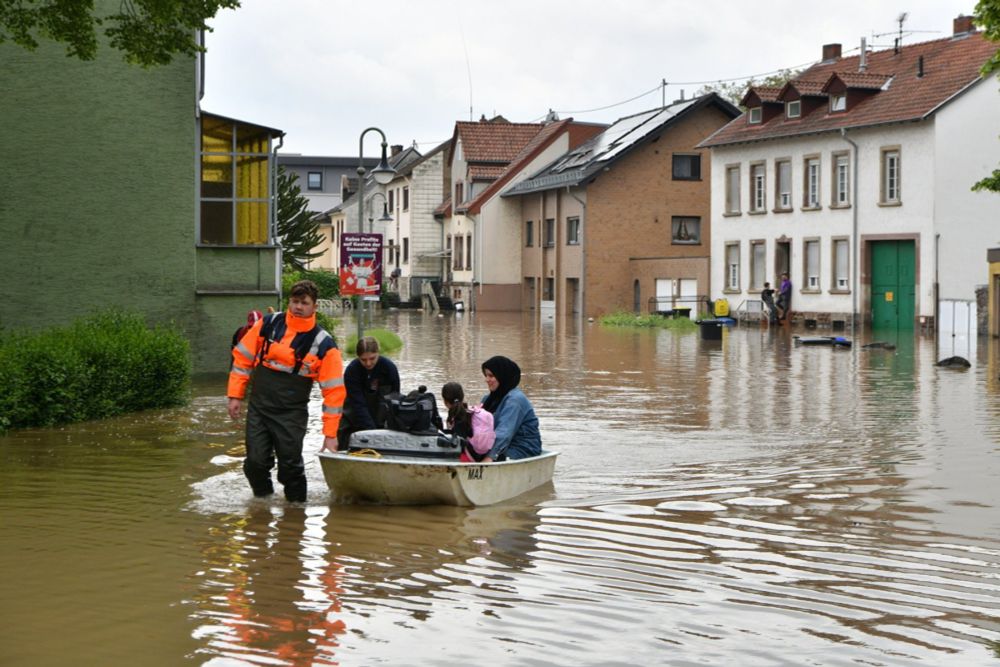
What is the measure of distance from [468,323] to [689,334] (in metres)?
12.3

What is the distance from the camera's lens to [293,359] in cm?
1141

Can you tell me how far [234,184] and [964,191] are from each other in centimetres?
2793

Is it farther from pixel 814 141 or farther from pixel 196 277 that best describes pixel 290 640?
pixel 814 141

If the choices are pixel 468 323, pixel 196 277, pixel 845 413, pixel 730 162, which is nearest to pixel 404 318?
pixel 468 323

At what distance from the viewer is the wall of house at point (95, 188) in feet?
78.7

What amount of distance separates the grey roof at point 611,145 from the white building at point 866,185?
14.6ft

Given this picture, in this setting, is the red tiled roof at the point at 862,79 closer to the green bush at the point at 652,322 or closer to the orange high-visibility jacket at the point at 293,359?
the green bush at the point at 652,322

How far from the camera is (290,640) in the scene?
294 inches

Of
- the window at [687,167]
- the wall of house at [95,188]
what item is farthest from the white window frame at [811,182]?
the wall of house at [95,188]

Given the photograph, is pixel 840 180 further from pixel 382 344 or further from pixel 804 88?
pixel 382 344

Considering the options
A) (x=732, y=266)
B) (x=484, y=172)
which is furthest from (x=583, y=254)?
(x=484, y=172)

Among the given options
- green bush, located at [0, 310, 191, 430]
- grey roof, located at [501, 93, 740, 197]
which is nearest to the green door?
grey roof, located at [501, 93, 740, 197]

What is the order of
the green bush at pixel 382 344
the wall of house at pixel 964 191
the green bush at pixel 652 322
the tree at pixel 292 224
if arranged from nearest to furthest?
the green bush at pixel 382 344
the wall of house at pixel 964 191
the green bush at pixel 652 322
the tree at pixel 292 224

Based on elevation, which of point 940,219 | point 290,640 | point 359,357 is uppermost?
point 940,219
